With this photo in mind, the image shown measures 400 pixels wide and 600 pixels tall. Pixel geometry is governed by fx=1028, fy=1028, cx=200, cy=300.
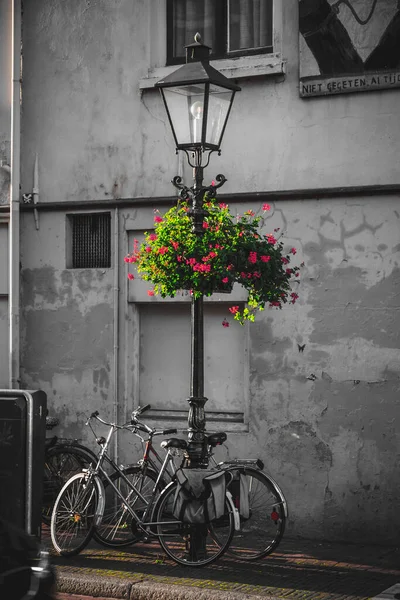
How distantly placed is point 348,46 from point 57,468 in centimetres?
518

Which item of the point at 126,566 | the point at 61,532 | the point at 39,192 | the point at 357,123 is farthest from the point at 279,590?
the point at 39,192

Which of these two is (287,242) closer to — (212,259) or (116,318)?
(116,318)

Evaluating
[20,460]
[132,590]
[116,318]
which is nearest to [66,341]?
[116,318]

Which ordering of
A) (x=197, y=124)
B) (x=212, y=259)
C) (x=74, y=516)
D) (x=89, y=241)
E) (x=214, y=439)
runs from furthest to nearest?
(x=89, y=241) < (x=74, y=516) < (x=214, y=439) < (x=197, y=124) < (x=212, y=259)

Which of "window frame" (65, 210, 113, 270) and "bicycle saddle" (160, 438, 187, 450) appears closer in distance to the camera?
"bicycle saddle" (160, 438, 187, 450)

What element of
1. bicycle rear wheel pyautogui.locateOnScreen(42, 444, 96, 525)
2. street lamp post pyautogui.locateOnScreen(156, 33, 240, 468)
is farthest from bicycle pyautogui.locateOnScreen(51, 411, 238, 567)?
bicycle rear wheel pyautogui.locateOnScreen(42, 444, 96, 525)

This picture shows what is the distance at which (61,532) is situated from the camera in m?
9.38

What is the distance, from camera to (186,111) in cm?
844

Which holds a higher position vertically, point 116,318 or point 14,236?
point 14,236

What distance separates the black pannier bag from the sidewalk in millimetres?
460

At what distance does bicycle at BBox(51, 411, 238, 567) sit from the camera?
873cm

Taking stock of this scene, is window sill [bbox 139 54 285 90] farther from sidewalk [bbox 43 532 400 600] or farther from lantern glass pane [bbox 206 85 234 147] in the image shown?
sidewalk [bbox 43 532 400 600]

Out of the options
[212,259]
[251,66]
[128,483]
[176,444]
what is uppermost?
[251,66]

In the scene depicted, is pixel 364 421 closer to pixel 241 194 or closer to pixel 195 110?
pixel 241 194
